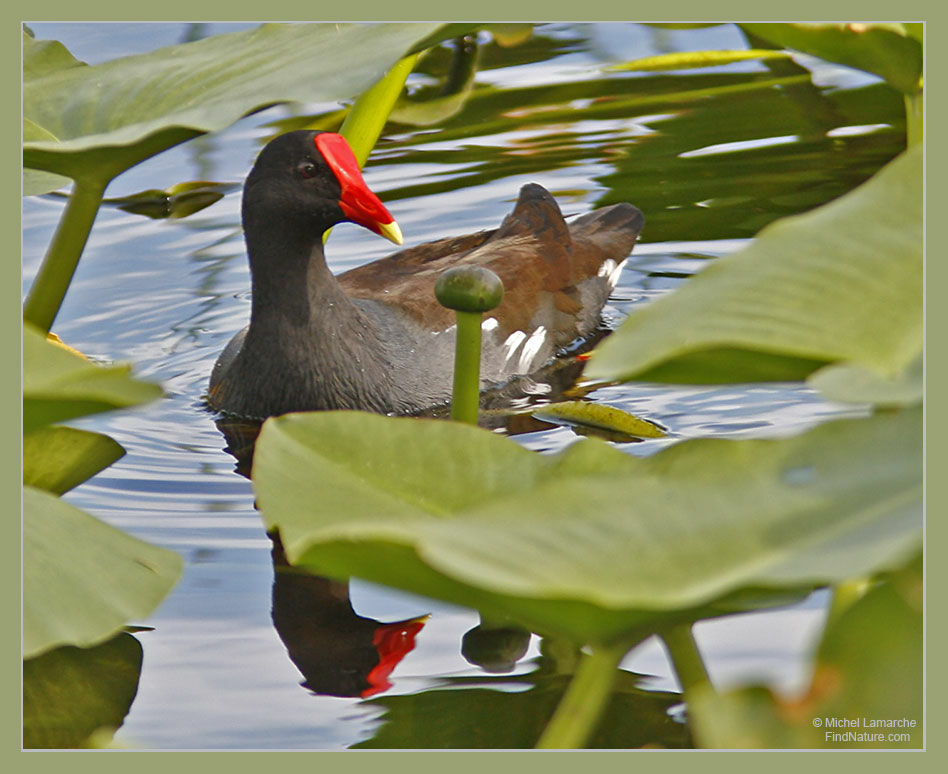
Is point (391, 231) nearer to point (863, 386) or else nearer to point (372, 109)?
point (372, 109)

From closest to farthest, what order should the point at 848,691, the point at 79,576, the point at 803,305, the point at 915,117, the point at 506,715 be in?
the point at 848,691, the point at 803,305, the point at 79,576, the point at 506,715, the point at 915,117

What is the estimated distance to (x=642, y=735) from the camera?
167 centimetres

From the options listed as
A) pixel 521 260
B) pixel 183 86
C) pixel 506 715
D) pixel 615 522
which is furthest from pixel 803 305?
pixel 521 260

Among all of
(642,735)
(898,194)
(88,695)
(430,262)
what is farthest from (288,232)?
(898,194)

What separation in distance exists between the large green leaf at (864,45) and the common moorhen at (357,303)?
1.27 m

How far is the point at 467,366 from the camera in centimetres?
196

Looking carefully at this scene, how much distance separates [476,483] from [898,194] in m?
0.50

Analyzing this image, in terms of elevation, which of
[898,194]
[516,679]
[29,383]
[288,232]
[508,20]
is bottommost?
[516,679]

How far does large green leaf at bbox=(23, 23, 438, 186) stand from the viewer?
177cm

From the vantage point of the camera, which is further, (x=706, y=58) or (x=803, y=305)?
(x=706, y=58)

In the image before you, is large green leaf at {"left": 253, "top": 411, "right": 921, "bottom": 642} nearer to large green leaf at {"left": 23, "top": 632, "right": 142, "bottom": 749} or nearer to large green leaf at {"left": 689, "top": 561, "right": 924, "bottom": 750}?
large green leaf at {"left": 689, "top": 561, "right": 924, "bottom": 750}

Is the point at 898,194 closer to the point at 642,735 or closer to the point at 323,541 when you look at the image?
the point at 323,541

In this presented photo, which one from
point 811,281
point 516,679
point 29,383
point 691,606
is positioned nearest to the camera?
point 691,606

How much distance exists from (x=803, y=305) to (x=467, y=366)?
831mm
